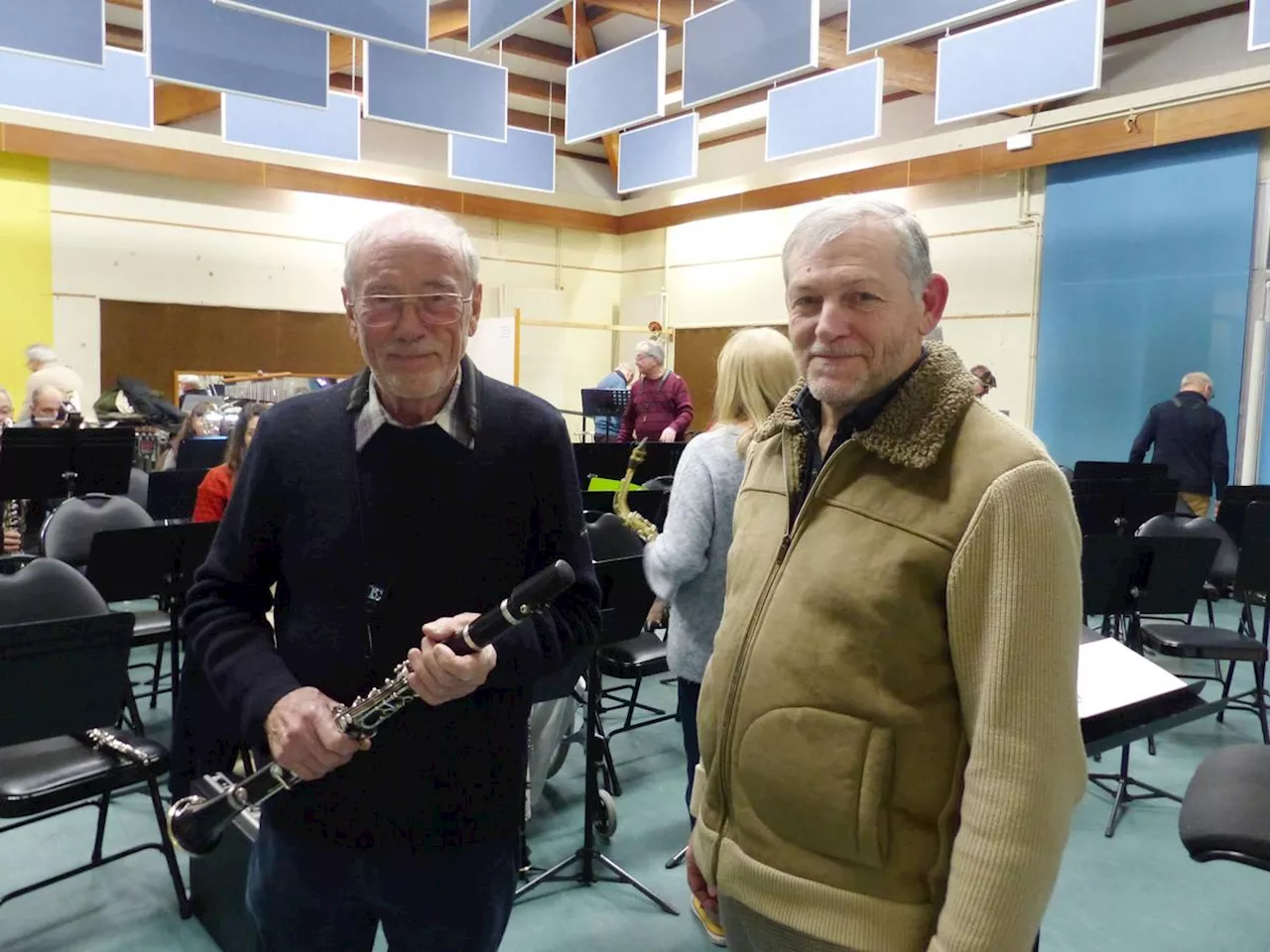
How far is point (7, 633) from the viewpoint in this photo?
8.32 ft

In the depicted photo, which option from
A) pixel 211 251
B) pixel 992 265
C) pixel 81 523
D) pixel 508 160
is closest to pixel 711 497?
pixel 81 523

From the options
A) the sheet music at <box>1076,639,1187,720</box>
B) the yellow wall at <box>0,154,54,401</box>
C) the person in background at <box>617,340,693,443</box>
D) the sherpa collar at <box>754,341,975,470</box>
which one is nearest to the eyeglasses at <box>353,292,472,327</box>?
the sherpa collar at <box>754,341,975,470</box>

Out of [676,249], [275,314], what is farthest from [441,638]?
[676,249]

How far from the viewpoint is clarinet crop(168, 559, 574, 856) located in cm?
113

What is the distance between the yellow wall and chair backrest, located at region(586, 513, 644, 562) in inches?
358

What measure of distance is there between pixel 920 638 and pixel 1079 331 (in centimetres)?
918

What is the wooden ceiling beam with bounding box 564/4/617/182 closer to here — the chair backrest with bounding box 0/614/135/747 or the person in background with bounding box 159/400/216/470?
the person in background with bounding box 159/400/216/470

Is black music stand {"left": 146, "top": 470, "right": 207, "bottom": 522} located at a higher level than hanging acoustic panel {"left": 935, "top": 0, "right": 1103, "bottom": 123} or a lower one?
lower

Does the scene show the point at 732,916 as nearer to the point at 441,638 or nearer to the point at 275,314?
the point at 441,638

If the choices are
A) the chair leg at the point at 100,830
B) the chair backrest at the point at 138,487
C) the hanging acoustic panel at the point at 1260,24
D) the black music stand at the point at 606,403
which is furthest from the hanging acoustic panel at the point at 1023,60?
the chair leg at the point at 100,830

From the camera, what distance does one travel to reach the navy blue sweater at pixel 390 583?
4.57 feet

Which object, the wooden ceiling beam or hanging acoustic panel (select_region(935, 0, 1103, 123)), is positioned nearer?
hanging acoustic panel (select_region(935, 0, 1103, 123))

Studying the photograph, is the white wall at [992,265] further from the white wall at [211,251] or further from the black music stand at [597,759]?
the black music stand at [597,759]

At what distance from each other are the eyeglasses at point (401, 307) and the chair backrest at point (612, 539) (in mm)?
2644
